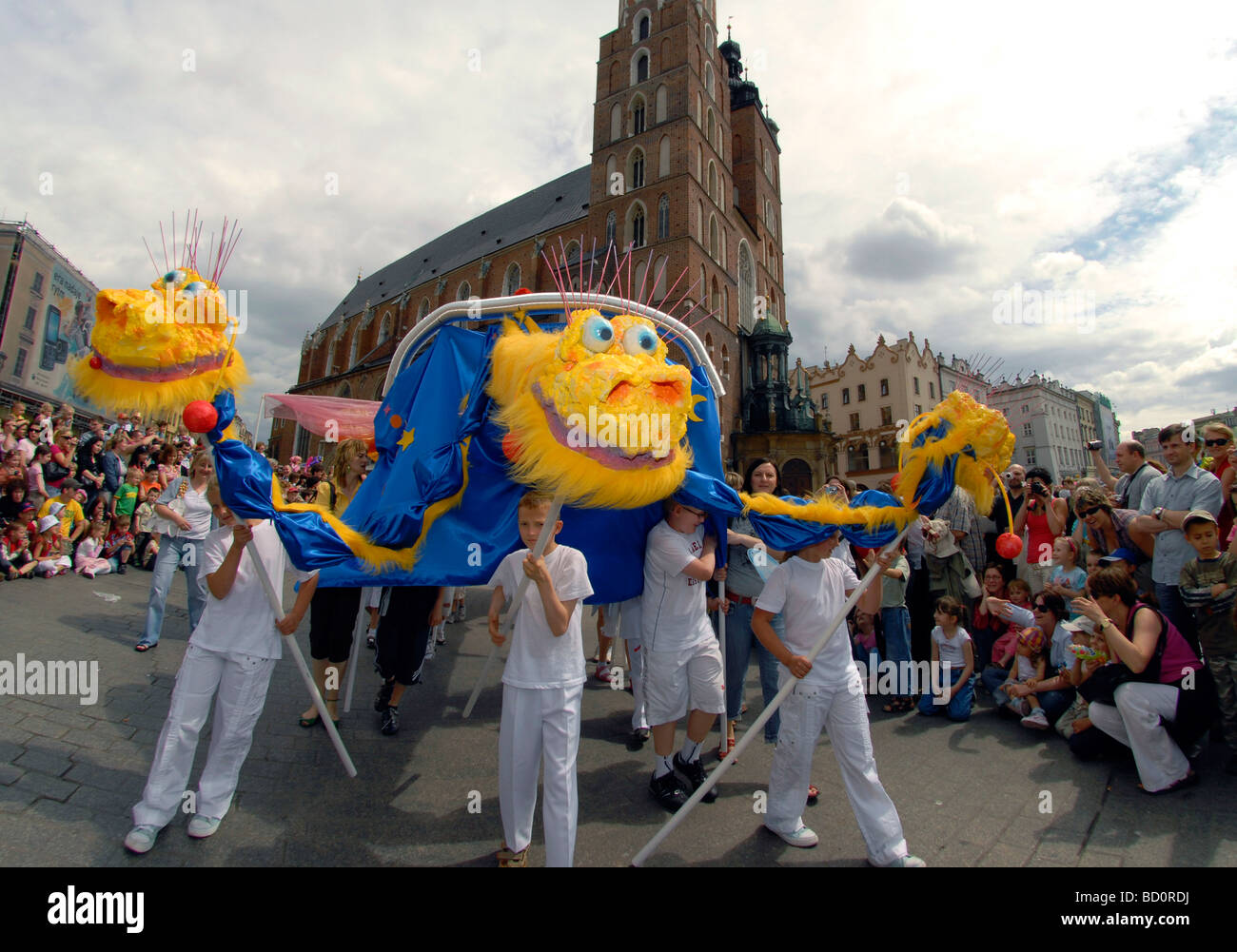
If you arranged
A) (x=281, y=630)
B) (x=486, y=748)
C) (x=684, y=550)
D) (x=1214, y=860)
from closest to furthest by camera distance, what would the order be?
(x=1214, y=860)
(x=281, y=630)
(x=684, y=550)
(x=486, y=748)

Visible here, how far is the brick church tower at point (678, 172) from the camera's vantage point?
3028 cm

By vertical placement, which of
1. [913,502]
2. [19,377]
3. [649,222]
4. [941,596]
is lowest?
[941,596]

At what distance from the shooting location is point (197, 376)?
124 inches

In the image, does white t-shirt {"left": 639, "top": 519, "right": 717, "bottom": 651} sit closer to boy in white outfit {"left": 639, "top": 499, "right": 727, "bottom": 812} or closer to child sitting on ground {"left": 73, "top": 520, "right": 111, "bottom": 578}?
boy in white outfit {"left": 639, "top": 499, "right": 727, "bottom": 812}

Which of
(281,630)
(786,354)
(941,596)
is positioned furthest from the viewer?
(786,354)

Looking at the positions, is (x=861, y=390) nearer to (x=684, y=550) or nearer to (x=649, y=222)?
(x=649, y=222)

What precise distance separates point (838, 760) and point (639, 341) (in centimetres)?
253

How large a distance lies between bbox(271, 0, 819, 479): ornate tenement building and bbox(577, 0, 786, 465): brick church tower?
7 cm

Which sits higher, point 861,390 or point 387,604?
point 861,390

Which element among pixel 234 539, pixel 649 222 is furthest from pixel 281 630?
pixel 649 222

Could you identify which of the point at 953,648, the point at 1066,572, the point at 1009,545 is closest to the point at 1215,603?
the point at 1066,572

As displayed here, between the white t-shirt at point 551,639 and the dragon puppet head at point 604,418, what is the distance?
44 centimetres

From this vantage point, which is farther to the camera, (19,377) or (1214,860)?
(19,377)

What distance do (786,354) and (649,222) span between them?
1158 cm
